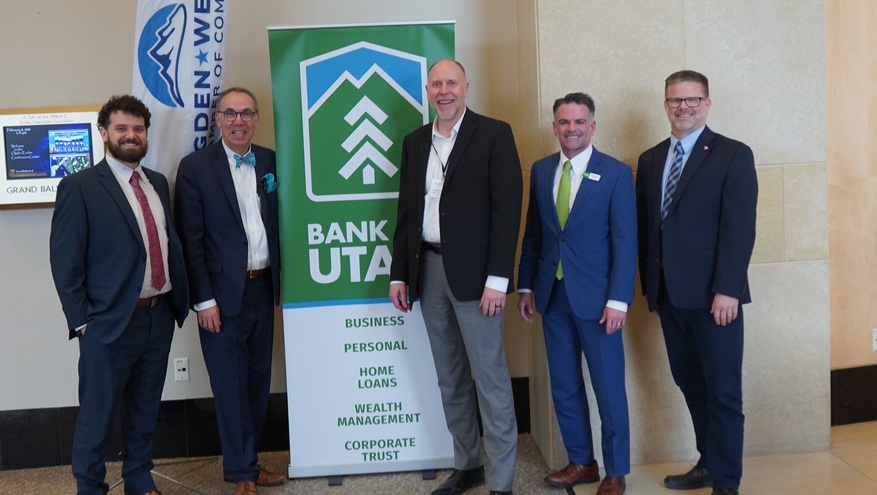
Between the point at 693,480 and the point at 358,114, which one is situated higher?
the point at 358,114

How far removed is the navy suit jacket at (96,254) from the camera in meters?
2.93

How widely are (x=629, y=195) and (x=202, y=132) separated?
6.40 feet

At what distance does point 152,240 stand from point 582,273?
5.93 ft

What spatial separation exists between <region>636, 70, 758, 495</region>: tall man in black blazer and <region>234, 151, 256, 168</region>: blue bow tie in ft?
5.82

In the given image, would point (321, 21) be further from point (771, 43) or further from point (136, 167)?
point (771, 43)

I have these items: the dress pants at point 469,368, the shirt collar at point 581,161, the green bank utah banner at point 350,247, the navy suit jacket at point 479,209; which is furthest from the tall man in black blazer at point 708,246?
the green bank utah banner at point 350,247

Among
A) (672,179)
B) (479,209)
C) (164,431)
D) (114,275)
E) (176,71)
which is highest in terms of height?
(176,71)

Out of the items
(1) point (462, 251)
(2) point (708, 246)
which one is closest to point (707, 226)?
(2) point (708, 246)

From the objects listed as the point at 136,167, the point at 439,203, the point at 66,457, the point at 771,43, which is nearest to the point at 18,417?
the point at 66,457

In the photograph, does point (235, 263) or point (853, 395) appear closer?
point (235, 263)

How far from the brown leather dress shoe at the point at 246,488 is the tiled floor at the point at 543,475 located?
14cm

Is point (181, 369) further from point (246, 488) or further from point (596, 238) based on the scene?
point (596, 238)

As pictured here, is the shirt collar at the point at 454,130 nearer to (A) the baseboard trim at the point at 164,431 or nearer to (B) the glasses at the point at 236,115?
(B) the glasses at the point at 236,115

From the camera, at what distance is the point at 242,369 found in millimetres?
3400
